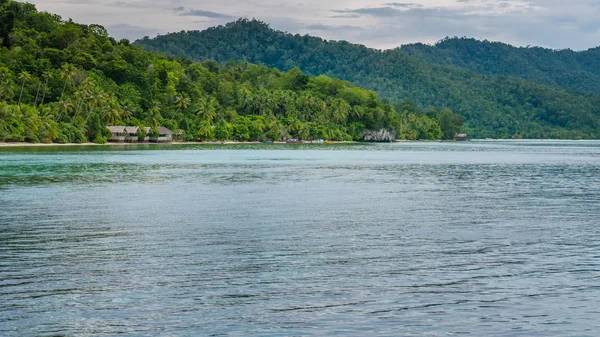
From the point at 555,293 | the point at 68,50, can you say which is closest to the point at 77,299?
the point at 555,293

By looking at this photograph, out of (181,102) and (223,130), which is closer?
(223,130)

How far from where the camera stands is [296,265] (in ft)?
60.6

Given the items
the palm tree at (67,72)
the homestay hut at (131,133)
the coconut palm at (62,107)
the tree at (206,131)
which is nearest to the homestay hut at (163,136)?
the homestay hut at (131,133)

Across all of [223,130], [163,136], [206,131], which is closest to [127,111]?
[163,136]

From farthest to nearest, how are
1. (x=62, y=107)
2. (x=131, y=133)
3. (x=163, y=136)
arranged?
(x=163, y=136) → (x=131, y=133) → (x=62, y=107)

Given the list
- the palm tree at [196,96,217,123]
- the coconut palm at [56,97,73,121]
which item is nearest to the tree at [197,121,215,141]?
the palm tree at [196,96,217,123]

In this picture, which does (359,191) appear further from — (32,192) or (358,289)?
(358,289)

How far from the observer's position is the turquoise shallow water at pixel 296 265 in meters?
13.2

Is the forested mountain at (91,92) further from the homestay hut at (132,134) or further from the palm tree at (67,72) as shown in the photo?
the homestay hut at (132,134)

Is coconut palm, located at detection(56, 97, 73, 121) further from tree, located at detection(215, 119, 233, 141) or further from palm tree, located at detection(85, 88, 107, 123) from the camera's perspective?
tree, located at detection(215, 119, 233, 141)

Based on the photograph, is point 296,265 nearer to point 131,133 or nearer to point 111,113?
point 111,113

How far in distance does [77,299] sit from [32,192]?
87.3 feet

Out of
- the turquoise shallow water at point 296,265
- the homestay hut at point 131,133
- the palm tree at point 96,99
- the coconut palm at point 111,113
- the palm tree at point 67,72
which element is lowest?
the turquoise shallow water at point 296,265

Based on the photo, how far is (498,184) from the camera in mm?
49875
